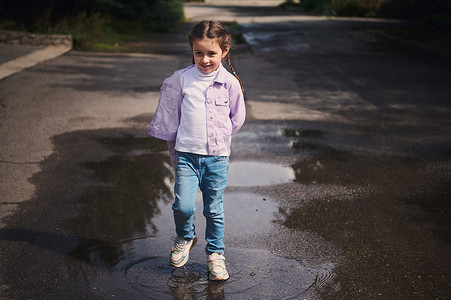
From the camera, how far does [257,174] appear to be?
5.98 m

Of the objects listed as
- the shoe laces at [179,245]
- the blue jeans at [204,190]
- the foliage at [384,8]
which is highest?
the blue jeans at [204,190]

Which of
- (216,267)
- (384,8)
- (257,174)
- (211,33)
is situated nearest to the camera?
(211,33)

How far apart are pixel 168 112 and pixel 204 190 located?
56cm

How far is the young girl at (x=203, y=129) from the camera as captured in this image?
12.2 feet

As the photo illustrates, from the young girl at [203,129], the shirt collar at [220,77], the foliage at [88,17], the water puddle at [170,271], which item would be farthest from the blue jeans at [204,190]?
the foliage at [88,17]

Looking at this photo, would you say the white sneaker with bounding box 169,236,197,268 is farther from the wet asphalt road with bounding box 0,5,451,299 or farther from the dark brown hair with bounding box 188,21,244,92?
the dark brown hair with bounding box 188,21,244,92

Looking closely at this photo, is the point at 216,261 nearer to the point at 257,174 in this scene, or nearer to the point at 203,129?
the point at 203,129

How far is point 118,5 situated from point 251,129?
12251 mm

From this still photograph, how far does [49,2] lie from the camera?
56.0 feet

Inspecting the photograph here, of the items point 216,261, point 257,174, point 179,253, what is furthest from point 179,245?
point 257,174

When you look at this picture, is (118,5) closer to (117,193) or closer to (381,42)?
(381,42)

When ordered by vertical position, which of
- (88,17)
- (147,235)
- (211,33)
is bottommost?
(88,17)

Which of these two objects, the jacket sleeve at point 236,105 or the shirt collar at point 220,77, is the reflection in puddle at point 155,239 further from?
the shirt collar at point 220,77

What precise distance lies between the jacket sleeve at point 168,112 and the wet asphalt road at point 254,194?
89 centimetres
